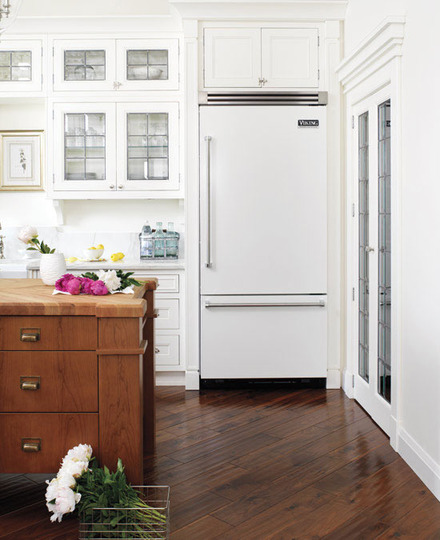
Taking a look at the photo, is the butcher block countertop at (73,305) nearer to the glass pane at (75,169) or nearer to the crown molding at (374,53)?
the crown molding at (374,53)

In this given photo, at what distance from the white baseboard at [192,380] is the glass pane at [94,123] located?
191 cm

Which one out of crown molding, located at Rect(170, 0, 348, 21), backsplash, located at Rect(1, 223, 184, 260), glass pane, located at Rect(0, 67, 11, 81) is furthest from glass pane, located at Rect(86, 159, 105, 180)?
crown molding, located at Rect(170, 0, 348, 21)

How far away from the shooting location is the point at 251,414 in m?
3.84

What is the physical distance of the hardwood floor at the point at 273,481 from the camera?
2.40 metres

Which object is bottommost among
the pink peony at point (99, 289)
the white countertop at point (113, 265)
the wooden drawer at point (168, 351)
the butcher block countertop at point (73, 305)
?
the wooden drawer at point (168, 351)

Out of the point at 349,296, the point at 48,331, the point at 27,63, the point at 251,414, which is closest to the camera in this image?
the point at 48,331

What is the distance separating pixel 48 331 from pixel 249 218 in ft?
7.12

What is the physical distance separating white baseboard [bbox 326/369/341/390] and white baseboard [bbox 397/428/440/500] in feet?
4.14

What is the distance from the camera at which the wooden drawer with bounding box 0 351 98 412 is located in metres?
2.47

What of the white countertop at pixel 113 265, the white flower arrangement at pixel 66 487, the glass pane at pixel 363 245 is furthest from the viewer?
the white countertop at pixel 113 265

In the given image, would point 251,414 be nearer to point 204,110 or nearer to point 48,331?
point 48,331

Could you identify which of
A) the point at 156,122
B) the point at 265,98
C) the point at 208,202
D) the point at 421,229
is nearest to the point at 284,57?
the point at 265,98

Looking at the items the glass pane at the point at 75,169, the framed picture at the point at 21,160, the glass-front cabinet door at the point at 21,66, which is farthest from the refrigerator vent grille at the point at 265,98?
the framed picture at the point at 21,160

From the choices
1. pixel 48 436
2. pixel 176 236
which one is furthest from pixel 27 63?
pixel 48 436
